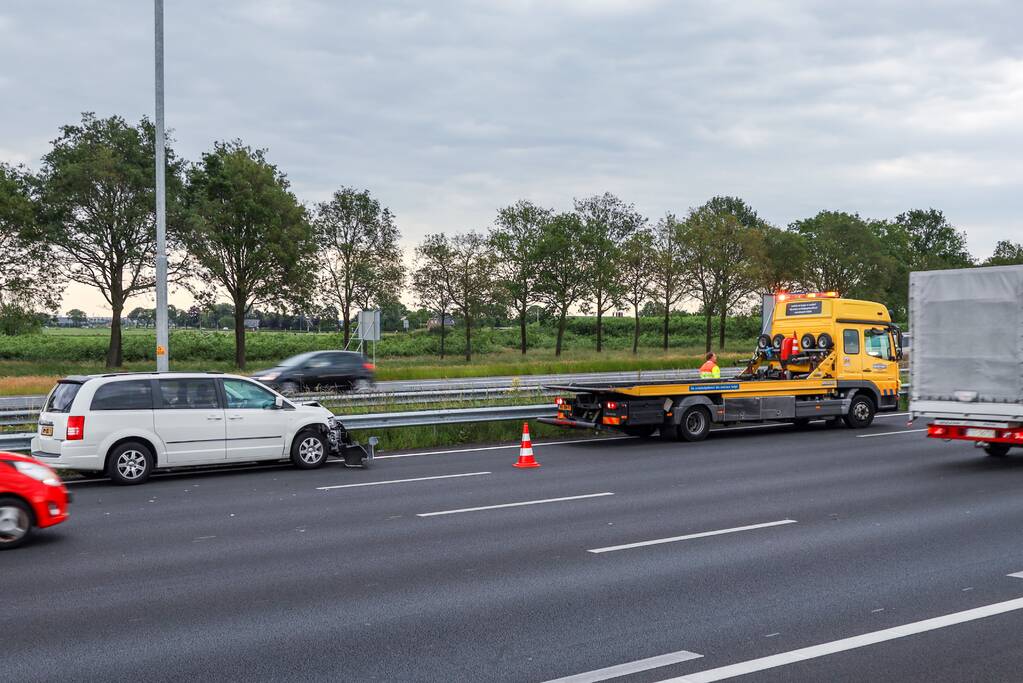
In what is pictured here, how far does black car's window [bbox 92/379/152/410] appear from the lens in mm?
13328

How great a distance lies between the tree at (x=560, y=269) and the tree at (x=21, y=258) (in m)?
27.0

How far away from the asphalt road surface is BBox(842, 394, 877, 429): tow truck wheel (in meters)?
7.18

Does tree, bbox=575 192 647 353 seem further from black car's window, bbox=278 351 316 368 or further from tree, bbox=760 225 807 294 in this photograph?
black car's window, bbox=278 351 316 368

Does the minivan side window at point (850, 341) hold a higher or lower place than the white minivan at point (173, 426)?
higher

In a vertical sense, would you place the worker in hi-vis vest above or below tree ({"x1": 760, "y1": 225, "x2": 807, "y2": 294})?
below

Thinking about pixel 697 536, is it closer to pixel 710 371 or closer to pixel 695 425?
pixel 695 425

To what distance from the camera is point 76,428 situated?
43.1 feet

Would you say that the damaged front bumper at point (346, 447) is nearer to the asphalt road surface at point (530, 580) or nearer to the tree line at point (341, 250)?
the asphalt road surface at point (530, 580)

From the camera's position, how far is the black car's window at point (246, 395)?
1445 cm

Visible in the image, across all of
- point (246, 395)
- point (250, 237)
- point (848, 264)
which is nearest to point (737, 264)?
point (848, 264)

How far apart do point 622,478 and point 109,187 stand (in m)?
37.6

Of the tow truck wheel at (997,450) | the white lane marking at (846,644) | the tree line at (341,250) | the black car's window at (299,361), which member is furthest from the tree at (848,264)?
the white lane marking at (846,644)

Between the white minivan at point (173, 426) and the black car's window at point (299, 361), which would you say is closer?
the white minivan at point (173, 426)

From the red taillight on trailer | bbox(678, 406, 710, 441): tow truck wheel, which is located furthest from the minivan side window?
the red taillight on trailer
